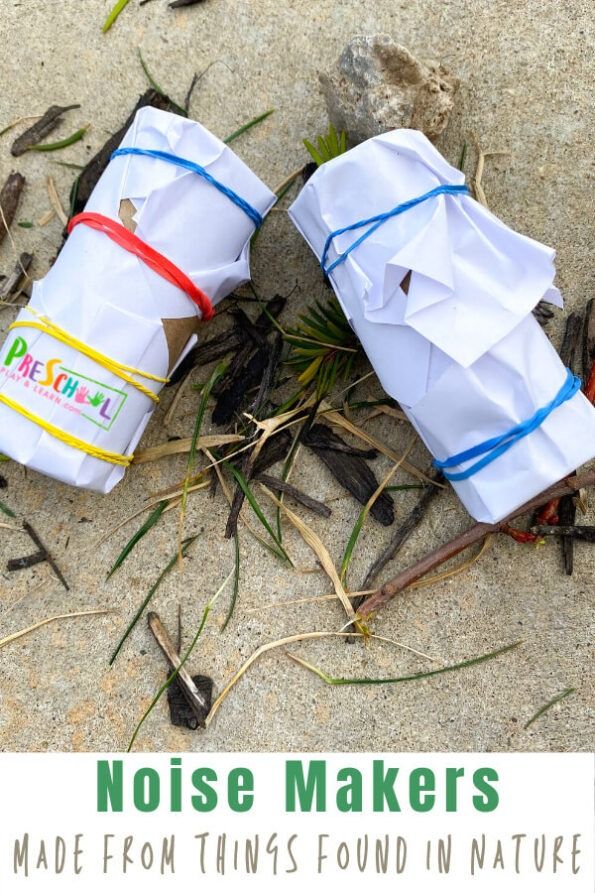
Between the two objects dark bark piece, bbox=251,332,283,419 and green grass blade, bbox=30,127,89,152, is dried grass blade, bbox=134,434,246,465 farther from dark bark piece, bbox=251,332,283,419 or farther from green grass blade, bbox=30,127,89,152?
green grass blade, bbox=30,127,89,152

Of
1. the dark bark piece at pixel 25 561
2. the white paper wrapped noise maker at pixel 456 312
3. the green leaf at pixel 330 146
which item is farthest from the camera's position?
the dark bark piece at pixel 25 561

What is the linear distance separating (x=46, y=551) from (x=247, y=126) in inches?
31.5

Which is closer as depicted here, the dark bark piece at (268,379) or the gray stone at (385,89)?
the gray stone at (385,89)

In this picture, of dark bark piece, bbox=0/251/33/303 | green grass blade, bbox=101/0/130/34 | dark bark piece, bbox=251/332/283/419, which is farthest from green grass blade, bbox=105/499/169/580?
green grass blade, bbox=101/0/130/34

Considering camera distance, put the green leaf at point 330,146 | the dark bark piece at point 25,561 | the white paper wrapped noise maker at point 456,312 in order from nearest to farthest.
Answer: the white paper wrapped noise maker at point 456,312, the green leaf at point 330,146, the dark bark piece at point 25,561

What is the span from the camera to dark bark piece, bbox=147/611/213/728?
126 centimetres

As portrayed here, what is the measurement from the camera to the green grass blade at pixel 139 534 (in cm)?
130

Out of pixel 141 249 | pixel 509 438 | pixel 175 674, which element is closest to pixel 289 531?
pixel 175 674

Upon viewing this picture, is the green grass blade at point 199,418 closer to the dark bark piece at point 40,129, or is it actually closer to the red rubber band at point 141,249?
the red rubber band at point 141,249

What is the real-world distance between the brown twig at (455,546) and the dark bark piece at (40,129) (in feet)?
3.21

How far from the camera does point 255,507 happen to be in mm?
1261

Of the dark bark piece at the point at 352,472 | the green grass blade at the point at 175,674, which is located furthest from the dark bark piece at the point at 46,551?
the dark bark piece at the point at 352,472

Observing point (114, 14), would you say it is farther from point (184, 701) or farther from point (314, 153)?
point (184, 701)

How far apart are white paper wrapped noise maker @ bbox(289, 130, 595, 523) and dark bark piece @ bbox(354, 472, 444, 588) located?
0.17 meters
